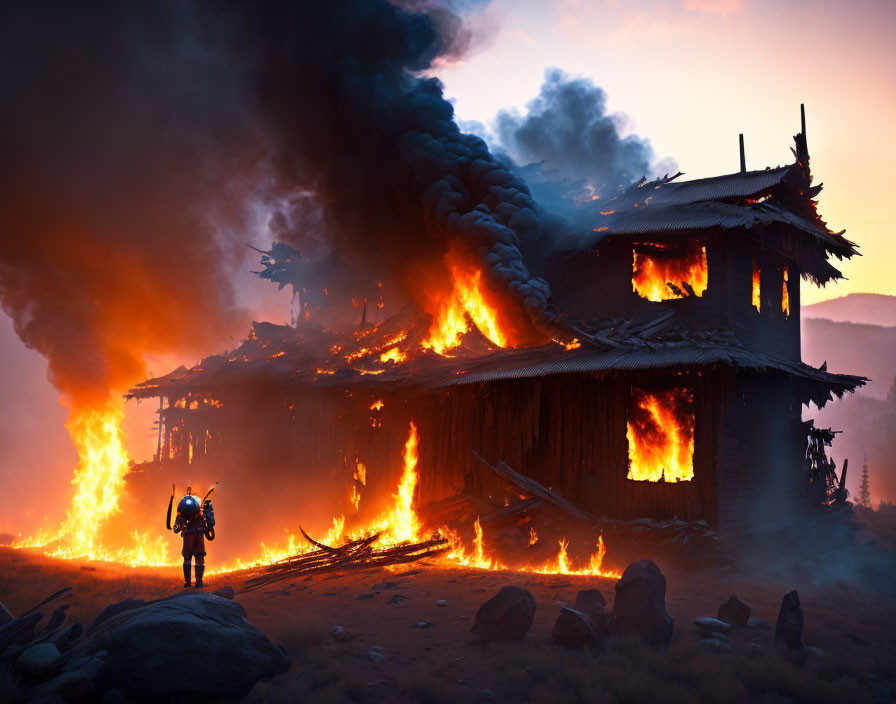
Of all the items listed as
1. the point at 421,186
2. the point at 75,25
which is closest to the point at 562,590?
the point at 421,186

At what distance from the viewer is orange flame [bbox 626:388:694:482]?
1794cm

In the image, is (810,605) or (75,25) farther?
(75,25)

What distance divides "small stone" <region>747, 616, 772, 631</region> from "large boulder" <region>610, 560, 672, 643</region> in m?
1.73

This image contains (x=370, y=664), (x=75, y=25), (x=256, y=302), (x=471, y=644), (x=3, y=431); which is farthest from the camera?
(x=3, y=431)

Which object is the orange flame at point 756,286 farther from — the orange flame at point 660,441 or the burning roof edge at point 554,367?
the orange flame at point 660,441

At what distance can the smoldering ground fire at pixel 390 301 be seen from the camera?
16922 millimetres

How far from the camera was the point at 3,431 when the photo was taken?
82500 millimetres

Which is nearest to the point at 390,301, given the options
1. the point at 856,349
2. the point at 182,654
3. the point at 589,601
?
the point at 589,601

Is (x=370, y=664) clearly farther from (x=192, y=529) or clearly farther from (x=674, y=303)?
(x=674, y=303)

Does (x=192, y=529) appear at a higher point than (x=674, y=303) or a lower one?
lower

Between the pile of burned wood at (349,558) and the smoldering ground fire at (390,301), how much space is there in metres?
0.88

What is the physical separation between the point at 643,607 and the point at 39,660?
7645mm

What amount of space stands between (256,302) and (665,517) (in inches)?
1811

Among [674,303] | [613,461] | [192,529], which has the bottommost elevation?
[192,529]
